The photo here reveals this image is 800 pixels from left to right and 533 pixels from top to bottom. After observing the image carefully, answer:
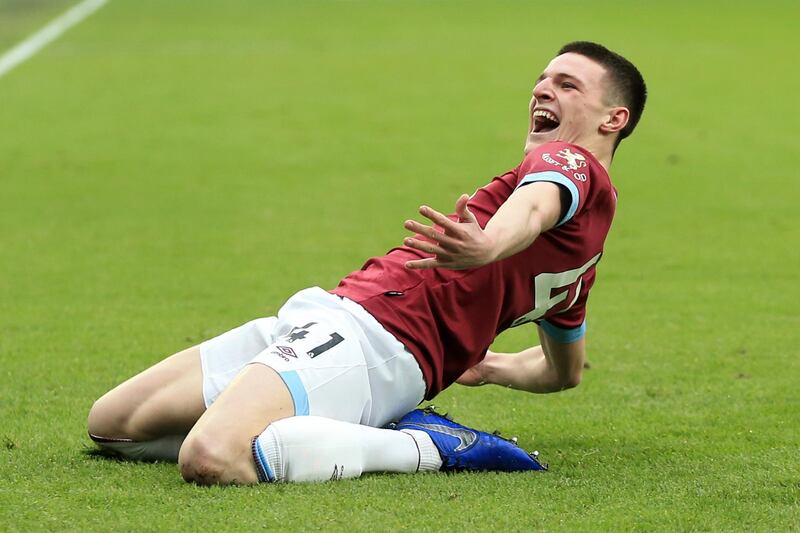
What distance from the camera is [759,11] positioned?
91.2ft

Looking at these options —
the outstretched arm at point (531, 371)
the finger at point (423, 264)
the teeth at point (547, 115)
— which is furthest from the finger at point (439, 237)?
the outstretched arm at point (531, 371)

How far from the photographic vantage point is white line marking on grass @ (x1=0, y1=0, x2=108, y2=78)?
21922mm

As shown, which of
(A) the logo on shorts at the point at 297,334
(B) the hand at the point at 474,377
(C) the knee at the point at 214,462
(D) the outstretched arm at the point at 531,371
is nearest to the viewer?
(C) the knee at the point at 214,462

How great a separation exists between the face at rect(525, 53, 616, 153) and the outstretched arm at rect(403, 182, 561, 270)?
65cm

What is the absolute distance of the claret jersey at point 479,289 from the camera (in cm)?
511

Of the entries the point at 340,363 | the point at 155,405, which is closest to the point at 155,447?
the point at 155,405

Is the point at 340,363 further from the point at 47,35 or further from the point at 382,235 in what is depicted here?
the point at 47,35

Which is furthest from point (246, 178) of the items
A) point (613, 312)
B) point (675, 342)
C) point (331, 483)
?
point (331, 483)

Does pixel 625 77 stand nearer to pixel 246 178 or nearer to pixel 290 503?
pixel 290 503

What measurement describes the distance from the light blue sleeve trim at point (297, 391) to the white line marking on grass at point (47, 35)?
16589 millimetres

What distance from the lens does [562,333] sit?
5.70 m

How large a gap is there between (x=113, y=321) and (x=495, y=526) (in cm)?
463

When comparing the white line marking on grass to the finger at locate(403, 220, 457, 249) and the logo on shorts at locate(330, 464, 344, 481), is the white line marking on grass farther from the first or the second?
the finger at locate(403, 220, 457, 249)

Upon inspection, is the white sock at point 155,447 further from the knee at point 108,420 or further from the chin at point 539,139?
the chin at point 539,139
